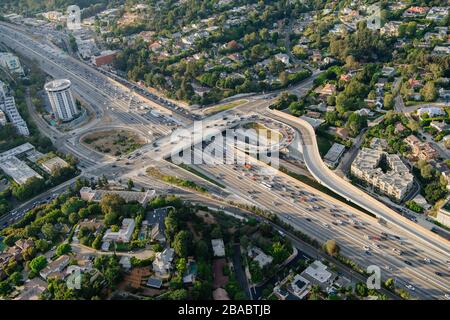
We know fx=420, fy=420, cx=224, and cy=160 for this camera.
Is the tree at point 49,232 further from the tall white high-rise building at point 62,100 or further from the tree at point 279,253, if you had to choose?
the tall white high-rise building at point 62,100


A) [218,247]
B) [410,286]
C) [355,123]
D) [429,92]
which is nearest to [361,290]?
[410,286]

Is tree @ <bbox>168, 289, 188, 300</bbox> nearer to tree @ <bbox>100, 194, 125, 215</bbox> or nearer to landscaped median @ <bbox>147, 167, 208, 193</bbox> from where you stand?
tree @ <bbox>100, 194, 125, 215</bbox>

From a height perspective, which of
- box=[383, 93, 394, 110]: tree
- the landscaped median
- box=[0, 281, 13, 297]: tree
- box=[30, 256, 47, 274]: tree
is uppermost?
box=[383, 93, 394, 110]: tree

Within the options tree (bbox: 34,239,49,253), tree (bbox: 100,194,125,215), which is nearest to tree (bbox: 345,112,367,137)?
tree (bbox: 100,194,125,215)
